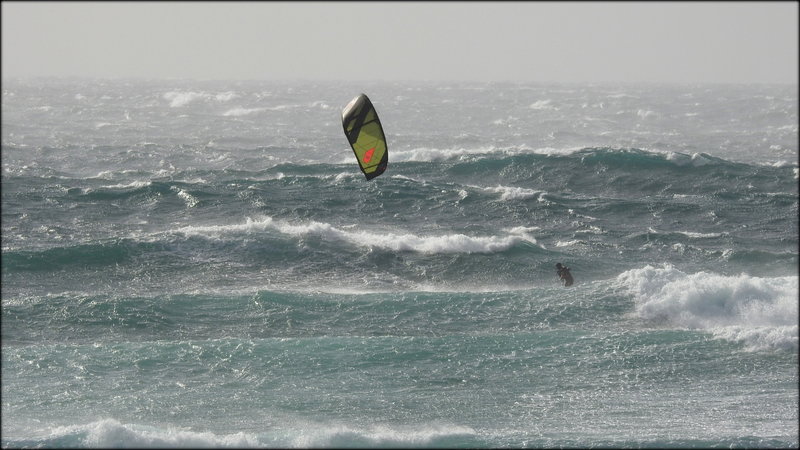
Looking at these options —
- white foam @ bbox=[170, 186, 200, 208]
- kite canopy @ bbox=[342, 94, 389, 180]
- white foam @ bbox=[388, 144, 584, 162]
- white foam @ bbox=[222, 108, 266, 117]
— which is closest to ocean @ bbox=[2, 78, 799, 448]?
white foam @ bbox=[388, 144, 584, 162]

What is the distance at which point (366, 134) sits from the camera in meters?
15.0

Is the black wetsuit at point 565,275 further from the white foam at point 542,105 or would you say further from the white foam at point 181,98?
the white foam at point 181,98

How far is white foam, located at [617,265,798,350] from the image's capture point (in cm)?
1548

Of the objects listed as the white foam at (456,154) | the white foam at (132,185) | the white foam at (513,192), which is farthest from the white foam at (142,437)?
the white foam at (456,154)

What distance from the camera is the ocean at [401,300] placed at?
12.1 m

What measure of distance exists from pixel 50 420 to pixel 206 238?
34.3 ft

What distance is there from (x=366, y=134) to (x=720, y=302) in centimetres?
779

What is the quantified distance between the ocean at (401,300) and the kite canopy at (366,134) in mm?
3080

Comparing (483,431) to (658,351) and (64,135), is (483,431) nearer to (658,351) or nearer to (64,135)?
(658,351)

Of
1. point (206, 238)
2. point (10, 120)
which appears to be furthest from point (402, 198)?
point (10, 120)

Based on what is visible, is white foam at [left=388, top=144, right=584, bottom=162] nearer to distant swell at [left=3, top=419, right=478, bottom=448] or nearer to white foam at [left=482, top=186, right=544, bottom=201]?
white foam at [left=482, top=186, right=544, bottom=201]

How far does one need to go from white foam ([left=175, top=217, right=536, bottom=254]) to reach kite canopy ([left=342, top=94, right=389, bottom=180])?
6.42 meters

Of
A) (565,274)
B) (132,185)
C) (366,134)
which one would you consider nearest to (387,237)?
(565,274)

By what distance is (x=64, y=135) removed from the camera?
45062 mm
